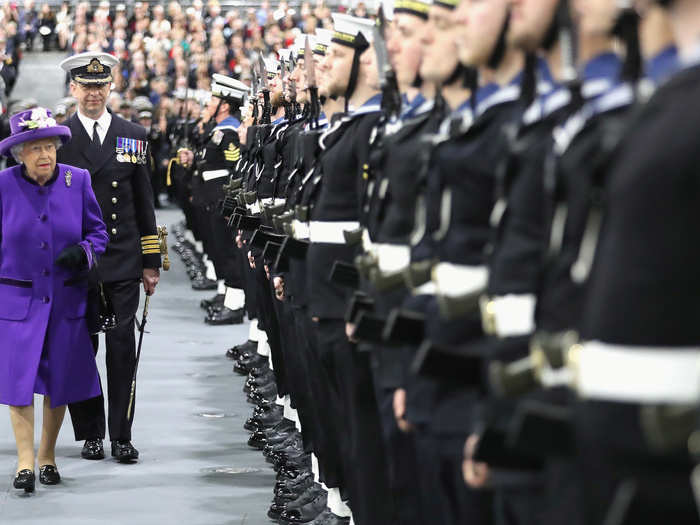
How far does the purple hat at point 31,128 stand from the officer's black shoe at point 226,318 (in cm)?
537

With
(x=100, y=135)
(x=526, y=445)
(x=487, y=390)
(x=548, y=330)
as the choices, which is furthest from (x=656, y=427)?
(x=100, y=135)

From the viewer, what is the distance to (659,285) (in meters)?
1.74

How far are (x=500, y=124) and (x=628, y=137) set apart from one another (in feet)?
2.88

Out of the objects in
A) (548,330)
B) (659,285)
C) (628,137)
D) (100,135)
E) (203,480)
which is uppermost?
(628,137)

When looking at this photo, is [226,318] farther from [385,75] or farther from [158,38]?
[158,38]

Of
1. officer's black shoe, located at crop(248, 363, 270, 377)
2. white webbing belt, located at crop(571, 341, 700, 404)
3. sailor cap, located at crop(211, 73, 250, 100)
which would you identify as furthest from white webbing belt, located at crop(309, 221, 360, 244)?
sailor cap, located at crop(211, 73, 250, 100)

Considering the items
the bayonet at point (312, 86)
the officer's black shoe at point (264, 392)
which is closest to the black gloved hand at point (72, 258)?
the bayonet at point (312, 86)

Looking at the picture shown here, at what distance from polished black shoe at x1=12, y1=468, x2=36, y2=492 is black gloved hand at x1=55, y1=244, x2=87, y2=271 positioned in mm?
843

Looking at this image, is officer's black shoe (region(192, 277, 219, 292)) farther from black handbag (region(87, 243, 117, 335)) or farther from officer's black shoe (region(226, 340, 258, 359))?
black handbag (region(87, 243, 117, 335))

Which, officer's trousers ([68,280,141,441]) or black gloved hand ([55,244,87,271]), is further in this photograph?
officer's trousers ([68,280,141,441])

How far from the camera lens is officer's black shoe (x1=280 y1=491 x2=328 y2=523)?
16.3 ft

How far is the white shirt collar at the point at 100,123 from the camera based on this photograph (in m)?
6.39

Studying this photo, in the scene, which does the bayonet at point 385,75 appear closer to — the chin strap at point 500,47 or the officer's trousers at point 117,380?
the chin strap at point 500,47

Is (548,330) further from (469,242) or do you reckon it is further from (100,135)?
(100,135)
